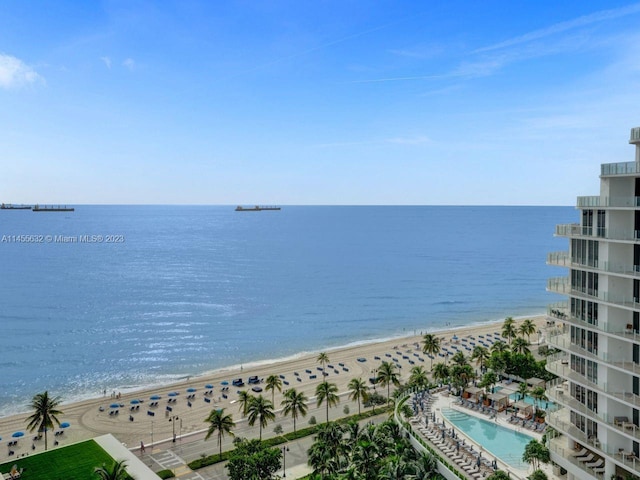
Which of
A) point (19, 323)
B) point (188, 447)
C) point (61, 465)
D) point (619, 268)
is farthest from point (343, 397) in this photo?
point (19, 323)

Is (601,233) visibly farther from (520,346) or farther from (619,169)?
(520,346)

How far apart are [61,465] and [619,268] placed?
4843 cm

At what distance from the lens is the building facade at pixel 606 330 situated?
3147 cm

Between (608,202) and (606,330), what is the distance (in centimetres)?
827

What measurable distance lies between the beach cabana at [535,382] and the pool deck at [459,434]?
10432 mm

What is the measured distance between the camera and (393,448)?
4322cm

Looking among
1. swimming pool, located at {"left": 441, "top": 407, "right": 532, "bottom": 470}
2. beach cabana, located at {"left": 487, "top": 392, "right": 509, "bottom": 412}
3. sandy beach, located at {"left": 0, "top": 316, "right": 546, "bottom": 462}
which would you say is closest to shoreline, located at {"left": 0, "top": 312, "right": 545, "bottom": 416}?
sandy beach, located at {"left": 0, "top": 316, "right": 546, "bottom": 462}

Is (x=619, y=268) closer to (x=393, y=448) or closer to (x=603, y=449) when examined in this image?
(x=603, y=449)

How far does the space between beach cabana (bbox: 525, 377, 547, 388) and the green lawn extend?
51916mm

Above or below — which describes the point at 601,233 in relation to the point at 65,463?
above

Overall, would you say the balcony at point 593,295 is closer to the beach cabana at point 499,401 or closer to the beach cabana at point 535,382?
the beach cabana at point 499,401

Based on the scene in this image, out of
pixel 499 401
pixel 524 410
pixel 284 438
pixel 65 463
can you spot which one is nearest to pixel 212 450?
pixel 284 438

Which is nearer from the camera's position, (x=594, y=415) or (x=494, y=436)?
(x=594, y=415)

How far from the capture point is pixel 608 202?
3188 centimetres
